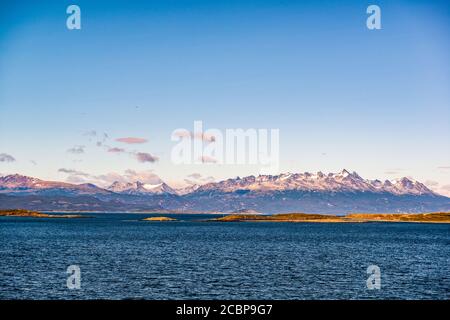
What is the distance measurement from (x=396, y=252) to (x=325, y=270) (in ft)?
150

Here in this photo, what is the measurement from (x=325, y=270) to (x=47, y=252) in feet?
202

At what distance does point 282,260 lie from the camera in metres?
97.4

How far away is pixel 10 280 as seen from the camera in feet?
219

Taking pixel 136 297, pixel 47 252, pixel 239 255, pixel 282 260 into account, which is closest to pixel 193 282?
pixel 136 297
